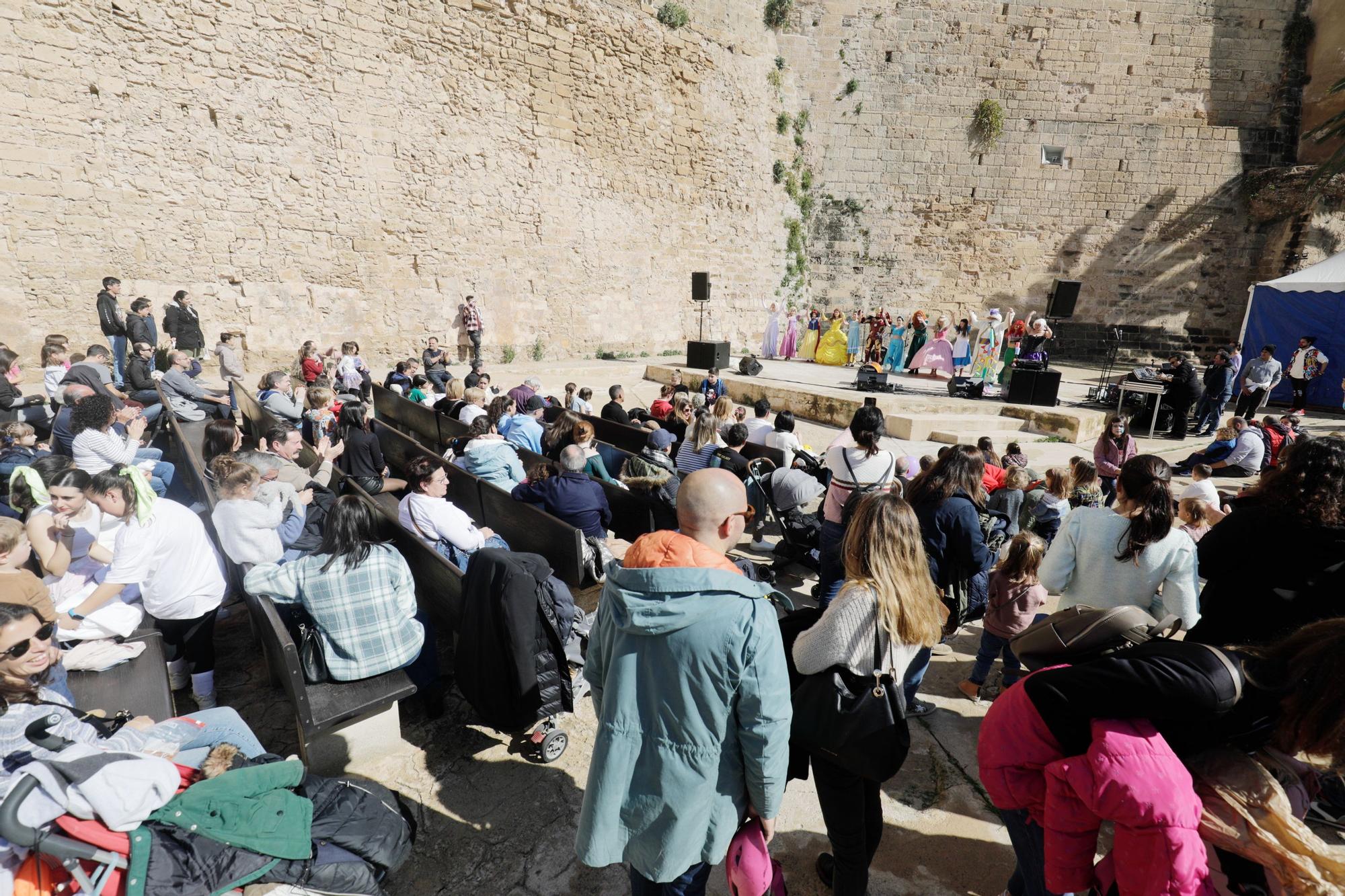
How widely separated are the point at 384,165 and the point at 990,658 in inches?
487

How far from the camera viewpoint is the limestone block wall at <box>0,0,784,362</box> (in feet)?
28.8

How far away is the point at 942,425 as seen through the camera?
32.0 ft

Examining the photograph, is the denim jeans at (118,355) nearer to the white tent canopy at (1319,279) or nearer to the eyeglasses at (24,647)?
the eyeglasses at (24,647)

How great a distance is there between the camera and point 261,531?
3129 mm

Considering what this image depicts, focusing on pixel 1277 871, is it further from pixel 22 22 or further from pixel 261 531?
pixel 22 22

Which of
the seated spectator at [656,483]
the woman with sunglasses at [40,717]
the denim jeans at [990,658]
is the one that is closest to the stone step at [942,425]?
the seated spectator at [656,483]

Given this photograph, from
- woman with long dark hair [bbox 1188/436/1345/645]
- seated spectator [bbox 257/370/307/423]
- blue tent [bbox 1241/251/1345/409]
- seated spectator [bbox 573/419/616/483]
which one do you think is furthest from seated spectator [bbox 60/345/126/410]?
blue tent [bbox 1241/251/1345/409]

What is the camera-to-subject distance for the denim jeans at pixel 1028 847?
1.87 metres

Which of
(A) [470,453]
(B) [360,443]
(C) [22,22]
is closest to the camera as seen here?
(A) [470,453]

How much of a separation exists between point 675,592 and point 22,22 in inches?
483

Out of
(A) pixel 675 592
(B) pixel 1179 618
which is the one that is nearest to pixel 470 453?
(A) pixel 675 592

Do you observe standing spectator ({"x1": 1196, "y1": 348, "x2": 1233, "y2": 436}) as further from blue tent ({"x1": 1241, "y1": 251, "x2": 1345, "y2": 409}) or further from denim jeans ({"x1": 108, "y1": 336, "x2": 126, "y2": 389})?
denim jeans ({"x1": 108, "y1": 336, "x2": 126, "y2": 389})

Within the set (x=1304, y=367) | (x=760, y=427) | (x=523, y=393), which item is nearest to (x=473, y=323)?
(x=523, y=393)

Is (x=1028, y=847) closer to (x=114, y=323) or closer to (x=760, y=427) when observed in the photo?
(x=760, y=427)
